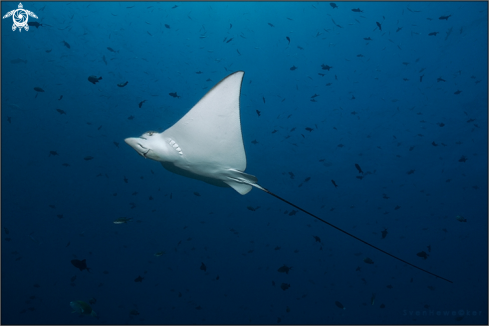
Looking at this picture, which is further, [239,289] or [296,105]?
[239,289]

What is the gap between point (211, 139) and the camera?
2.79m

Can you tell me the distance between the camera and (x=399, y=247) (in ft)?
38.6

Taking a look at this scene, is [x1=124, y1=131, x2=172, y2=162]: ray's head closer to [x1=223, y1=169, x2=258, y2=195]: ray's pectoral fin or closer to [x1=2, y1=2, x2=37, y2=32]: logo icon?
[x1=223, y1=169, x2=258, y2=195]: ray's pectoral fin

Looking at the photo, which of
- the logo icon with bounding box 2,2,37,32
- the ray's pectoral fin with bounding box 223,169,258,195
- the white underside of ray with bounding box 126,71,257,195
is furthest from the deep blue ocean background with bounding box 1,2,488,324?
the white underside of ray with bounding box 126,71,257,195

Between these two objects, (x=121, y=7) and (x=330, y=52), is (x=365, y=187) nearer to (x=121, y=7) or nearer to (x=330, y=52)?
(x=330, y=52)

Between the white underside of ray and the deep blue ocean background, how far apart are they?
264 centimetres

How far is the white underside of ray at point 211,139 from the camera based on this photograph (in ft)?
8.56

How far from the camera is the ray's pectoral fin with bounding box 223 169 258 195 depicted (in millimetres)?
2935

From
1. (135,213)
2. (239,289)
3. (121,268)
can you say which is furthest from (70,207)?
(239,289)

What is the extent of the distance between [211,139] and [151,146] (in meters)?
0.69

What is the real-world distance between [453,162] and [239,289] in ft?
35.9

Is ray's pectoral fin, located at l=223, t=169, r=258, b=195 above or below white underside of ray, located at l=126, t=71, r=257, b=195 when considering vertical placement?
below

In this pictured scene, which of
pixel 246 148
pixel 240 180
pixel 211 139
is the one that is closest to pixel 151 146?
pixel 211 139

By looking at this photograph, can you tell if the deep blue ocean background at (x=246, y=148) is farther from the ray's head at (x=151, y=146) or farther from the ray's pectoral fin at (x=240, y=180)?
the ray's head at (x=151, y=146)
